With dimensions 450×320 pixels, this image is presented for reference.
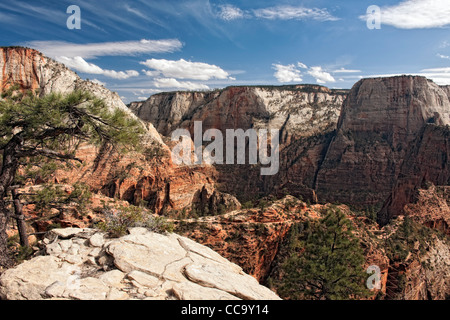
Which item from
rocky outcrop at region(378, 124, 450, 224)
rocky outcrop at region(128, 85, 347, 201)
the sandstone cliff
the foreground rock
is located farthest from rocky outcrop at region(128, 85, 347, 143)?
the foreground rock

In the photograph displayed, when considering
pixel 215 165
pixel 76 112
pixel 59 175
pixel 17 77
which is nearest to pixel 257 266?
pixel 76 112

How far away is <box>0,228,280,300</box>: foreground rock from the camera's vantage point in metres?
5.51

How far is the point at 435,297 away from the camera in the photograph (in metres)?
30.7

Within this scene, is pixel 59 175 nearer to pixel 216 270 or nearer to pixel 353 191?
pixel 216 270

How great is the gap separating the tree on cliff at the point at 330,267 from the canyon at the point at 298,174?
4.32 m

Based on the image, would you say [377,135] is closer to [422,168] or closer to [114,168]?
[422,168]

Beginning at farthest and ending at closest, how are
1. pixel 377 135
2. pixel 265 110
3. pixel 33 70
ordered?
pixel 265 110 < pixel 377 135 < pixel 33 70

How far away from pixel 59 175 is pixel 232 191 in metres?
43.7

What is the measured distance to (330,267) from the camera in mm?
17719

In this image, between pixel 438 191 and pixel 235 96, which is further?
pixel 235 96

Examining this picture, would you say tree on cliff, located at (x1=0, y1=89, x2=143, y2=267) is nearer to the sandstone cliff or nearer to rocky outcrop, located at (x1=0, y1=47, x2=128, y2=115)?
rocky outcrop, located at (x1=0, y1=47, x2=128, y2=115)

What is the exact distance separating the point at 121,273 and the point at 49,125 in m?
5.22

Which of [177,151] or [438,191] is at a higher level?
[177,151]

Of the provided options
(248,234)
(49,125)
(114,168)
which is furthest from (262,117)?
(49,125)
